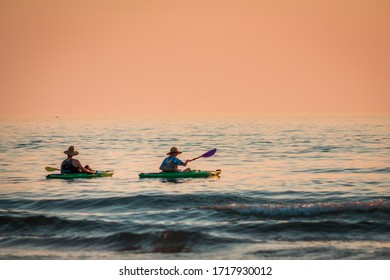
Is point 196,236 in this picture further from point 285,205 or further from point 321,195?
point 321,195

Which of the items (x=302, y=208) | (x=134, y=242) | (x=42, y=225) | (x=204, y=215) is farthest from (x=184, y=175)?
(x=134, y=242)

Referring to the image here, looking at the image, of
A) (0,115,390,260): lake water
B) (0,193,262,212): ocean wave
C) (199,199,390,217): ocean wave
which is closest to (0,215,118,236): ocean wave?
(0,115,390,260): lake water

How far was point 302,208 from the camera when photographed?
1573 cm

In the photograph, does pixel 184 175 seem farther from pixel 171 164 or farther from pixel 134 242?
pixel 134 242

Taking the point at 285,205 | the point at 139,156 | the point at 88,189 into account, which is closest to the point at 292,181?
the point at 285,205

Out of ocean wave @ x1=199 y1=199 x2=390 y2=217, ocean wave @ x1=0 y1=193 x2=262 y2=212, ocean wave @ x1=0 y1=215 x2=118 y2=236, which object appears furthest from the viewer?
ocean wave @ x1=0 y1=193 x2=262 y2=212

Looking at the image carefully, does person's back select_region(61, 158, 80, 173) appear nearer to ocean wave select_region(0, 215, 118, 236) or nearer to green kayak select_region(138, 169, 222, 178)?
green kayak select_region(138, 169, 222, 178)

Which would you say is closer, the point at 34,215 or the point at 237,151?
the point at 34,215

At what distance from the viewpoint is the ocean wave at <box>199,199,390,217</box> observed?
15.4 metres

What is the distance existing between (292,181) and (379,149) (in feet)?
54.1

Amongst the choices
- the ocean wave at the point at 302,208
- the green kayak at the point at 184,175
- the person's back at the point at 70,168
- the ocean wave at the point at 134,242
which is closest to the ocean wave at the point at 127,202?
the ocean wave at the point at 302,208

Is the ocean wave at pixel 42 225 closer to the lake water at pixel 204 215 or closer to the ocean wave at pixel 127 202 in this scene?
the lake water at pixel 204 215
